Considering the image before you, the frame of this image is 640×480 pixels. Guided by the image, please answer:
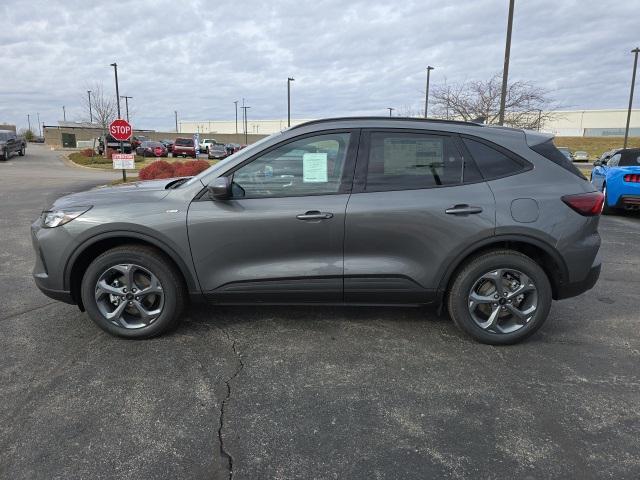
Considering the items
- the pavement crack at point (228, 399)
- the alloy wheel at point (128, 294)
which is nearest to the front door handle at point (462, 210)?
the pavement crack at point (228, 399)

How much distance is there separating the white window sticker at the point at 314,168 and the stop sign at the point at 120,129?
15.2 m

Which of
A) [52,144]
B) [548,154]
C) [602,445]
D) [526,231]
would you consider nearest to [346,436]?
[602,445]

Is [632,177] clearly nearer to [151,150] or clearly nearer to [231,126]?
[151,150]

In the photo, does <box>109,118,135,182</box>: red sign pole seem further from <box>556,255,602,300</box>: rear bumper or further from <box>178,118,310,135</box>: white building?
<box>178,118,310,135</box>: white building

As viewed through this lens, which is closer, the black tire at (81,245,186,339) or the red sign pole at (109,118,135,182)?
the black tire at (81,245,186,339)

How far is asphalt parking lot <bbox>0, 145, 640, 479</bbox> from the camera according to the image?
2467mm

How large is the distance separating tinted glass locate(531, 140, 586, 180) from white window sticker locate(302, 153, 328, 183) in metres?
1.64

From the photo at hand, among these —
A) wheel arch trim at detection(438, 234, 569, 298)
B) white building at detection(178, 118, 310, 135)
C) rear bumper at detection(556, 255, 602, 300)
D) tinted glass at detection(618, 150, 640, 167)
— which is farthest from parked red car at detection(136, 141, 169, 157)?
white building at detection(178, 118, 310, 135)

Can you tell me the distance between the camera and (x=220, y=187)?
3.47 metres

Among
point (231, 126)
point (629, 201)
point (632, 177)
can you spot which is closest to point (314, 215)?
point (632, 177)

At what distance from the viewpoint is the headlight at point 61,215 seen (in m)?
3.70

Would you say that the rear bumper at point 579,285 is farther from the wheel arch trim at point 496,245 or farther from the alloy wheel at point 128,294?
the alloy wheel at point 128,294

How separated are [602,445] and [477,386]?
2.57 ft

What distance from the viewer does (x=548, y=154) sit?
3.77 meters
